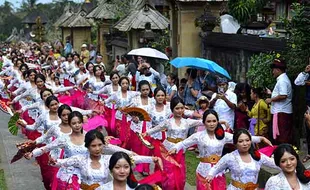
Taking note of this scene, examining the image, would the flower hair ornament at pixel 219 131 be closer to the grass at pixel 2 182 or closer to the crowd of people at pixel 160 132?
the crowd of people at pixel 160 132

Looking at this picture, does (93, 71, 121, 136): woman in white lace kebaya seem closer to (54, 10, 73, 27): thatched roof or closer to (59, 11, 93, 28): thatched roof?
(59, 11, 93, 28): thatched roof

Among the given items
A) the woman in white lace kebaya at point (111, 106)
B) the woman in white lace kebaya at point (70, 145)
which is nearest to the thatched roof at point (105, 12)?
the woman in white lace kebaya at point (111, 106)

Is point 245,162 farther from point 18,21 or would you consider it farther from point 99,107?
point 18,21

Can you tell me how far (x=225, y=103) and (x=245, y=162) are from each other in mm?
4301

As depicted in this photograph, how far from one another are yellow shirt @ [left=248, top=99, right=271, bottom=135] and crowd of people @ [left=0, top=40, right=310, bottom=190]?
2 centimetres

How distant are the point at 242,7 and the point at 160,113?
8752mm

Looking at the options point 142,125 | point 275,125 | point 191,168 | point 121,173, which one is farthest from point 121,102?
point 121,173

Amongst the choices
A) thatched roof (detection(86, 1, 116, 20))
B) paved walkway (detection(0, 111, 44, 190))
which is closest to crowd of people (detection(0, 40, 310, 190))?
paved walkway (detection(0, 111, 44, 190))

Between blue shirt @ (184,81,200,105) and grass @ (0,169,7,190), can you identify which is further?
blue shirt @ (184,81,200,105)

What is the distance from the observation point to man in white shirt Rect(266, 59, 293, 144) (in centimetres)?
1097

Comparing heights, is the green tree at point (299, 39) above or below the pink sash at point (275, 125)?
above

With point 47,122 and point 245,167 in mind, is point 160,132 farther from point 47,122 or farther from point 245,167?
point 245,167

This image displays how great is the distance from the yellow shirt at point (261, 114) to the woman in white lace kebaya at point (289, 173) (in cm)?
493

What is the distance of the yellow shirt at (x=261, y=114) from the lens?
11391mm
